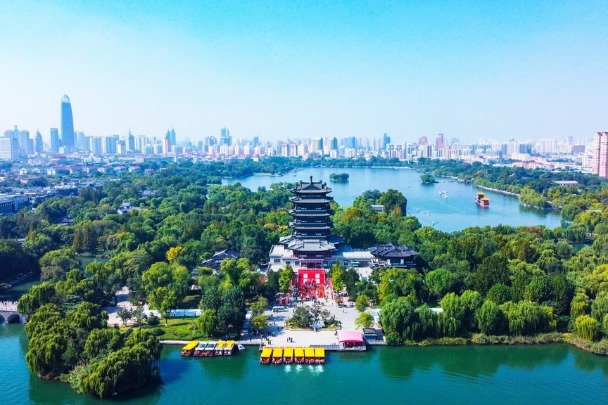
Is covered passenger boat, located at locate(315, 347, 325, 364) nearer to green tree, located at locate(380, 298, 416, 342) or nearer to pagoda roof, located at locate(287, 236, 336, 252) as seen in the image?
green tree, located at locate(380, 298, 416, 342)

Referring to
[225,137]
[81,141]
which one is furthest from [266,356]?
[225,137]

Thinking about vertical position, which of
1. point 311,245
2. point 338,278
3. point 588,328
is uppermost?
point 311,245

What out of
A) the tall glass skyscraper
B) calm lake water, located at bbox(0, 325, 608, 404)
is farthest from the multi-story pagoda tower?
the tall glass skyscraper

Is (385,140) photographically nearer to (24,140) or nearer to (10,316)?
(24,140)

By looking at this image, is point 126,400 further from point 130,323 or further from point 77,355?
point 130,323

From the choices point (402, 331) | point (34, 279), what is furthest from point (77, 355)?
point (34, 279)

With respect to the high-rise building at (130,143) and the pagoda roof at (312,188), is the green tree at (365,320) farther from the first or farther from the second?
the high-rise building at (130,143)

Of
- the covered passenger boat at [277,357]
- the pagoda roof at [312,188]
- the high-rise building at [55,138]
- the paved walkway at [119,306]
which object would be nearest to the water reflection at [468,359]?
the covered passenger boat at [277,357]
